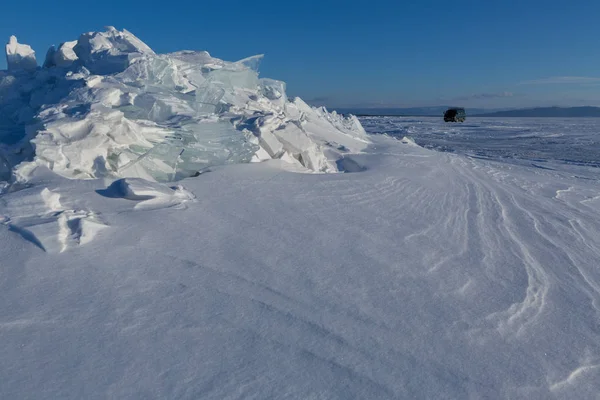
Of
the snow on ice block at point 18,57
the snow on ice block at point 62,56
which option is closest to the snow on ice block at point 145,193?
the snow on ice block at point 62,56

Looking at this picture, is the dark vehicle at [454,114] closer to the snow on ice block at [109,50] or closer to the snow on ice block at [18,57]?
the snow on ice block at [109,50]

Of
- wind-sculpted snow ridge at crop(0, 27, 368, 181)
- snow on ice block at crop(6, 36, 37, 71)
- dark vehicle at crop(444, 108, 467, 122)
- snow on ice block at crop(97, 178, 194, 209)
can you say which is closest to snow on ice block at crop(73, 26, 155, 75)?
wind-sculpted snow ridge at crop(0, 27, 368, 181)

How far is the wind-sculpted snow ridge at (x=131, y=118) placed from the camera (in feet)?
10.7

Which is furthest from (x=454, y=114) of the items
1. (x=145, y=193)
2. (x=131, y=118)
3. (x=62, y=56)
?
(x=145, y=193)

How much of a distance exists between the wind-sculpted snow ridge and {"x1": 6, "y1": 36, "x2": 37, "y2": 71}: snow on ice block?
0.01 m

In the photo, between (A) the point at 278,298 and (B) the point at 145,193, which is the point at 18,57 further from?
(A) the point at 278,298

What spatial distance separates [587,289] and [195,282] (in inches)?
70.7

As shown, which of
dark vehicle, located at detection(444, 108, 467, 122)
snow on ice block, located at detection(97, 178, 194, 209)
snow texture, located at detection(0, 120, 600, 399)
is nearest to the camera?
snow texture, located at detection(0, 120, 600, 399)

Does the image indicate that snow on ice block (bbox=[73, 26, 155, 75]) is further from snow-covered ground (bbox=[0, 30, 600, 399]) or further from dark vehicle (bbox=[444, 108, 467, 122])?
dark vehicle (bbox=[444, 108, 467, 122])

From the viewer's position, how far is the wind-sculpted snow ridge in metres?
3.25

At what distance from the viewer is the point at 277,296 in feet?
5.68

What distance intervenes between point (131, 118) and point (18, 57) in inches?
147

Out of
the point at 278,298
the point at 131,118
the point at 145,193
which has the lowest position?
the point at 278,298

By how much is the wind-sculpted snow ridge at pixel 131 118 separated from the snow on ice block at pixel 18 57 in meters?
0.01
